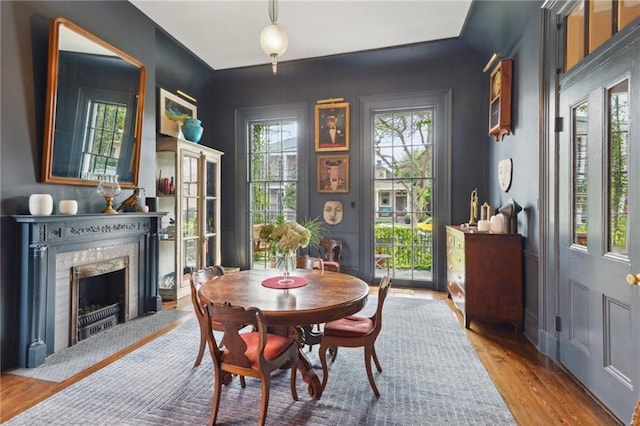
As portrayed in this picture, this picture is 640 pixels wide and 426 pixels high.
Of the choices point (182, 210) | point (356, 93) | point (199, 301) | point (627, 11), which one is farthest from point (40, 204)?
point (627, 11)

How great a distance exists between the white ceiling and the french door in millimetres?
2125

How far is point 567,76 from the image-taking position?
2357 mm

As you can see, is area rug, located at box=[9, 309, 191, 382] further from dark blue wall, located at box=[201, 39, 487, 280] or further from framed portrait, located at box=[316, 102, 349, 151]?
framed portrait, located at box=[316, 102, 349, 151]

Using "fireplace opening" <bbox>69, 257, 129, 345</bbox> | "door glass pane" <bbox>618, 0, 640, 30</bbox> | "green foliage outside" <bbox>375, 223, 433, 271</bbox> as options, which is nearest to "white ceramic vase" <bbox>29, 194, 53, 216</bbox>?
"fireplace opening" <bbox>69, 257, 129, 345</bbox>

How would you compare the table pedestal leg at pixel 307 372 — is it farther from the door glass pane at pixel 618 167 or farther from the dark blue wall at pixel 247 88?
the dark blue wall at pixel 247 88

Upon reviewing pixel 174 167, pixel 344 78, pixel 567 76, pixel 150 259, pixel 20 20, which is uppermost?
pixel 344 78

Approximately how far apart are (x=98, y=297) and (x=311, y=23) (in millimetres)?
3955

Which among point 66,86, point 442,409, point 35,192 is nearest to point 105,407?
point 35,192

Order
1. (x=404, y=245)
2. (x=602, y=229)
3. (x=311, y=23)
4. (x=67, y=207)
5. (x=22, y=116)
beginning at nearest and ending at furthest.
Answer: (x=602, y=229) < (x=22, y=116) < (x=67, y=207) < (x=311, y=23) < (x=404, y=245)

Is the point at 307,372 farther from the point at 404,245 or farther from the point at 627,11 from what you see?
the point at 404,245

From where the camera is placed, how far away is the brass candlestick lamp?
118 inches

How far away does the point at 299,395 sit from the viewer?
6.60ft

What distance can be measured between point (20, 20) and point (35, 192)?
52.2 inches

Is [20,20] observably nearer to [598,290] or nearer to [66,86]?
[66,86]
